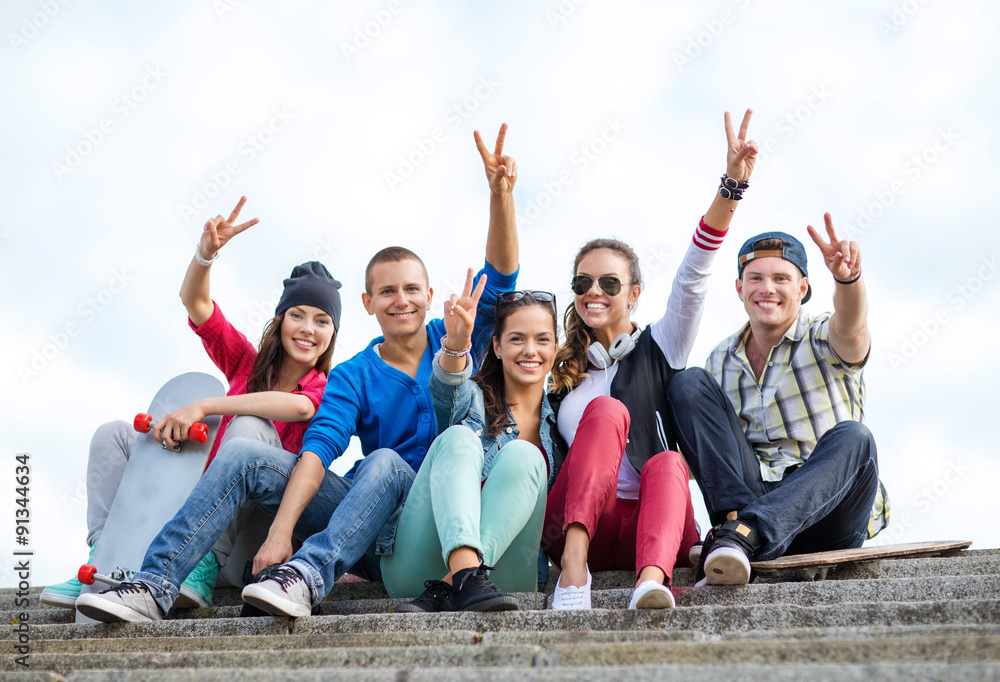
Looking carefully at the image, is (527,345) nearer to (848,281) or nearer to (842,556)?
(848,281)

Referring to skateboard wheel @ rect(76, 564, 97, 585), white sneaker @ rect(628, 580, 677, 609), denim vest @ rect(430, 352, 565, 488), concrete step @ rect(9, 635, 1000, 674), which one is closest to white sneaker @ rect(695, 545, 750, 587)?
white sneaker @ rect(628, 580, 677, 609)

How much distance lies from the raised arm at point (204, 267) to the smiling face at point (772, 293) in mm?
2569

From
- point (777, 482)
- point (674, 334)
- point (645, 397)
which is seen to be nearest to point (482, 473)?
point (645, 397)

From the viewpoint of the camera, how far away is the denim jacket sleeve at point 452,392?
137 inches

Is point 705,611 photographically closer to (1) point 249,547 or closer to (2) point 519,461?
(2) point 519,461

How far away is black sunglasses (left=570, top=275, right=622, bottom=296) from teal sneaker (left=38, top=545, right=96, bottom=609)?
8.10 ft

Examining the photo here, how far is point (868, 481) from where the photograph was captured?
3.25 meters

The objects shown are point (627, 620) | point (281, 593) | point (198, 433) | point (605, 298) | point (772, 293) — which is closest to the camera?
point (627, 620)

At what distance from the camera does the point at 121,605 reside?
111 inches

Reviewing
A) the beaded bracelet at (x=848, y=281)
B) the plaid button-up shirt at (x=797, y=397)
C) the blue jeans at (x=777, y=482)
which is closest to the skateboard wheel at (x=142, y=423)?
the blue jeans at (x=777, y=482)

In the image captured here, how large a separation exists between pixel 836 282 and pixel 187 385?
3031 millimetres

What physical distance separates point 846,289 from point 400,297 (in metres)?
1.99

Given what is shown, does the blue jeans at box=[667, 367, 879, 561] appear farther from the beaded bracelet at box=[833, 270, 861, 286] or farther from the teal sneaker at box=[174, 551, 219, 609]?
the teal sneaker at box=[174, 551, 219, 609]

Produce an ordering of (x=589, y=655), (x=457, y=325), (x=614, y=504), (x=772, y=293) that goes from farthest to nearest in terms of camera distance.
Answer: (x=772, y=293) < (x=457, y=325) < (x=614, y=504) < (x=589, y=655)
